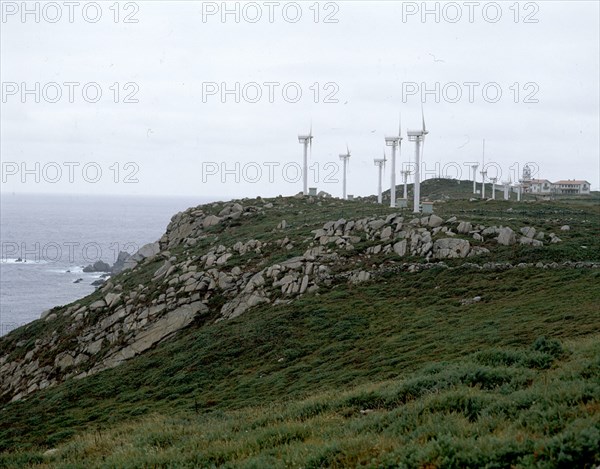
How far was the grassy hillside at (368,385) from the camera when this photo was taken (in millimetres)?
12180

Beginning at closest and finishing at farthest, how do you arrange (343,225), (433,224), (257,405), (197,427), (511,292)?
1. (197,427)
2. (257,405)
3. (511,292)
4. (433,224)
5. (343,225)

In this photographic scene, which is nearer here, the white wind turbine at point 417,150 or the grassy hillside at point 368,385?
the grassy hillside at point 368,385

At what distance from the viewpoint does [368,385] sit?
67.3 ft

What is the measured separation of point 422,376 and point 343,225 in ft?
102

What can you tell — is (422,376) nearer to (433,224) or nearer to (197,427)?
(197,427)

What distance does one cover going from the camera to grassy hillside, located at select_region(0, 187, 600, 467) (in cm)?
1218

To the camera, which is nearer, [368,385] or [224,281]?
[368,385]

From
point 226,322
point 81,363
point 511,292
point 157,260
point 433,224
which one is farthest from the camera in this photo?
point 157,260

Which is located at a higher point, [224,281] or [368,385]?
[224,281]

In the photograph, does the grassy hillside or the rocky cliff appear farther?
the rocky cliff

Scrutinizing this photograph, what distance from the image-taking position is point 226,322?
3753 cm

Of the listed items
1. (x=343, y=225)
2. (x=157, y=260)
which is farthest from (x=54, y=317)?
(x=343, y=225)

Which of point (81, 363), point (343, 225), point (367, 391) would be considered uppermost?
point (343, 225)

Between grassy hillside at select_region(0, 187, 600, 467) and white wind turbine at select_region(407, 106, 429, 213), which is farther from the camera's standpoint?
white wind turbine at select_region(407, 106, 429, 213)
